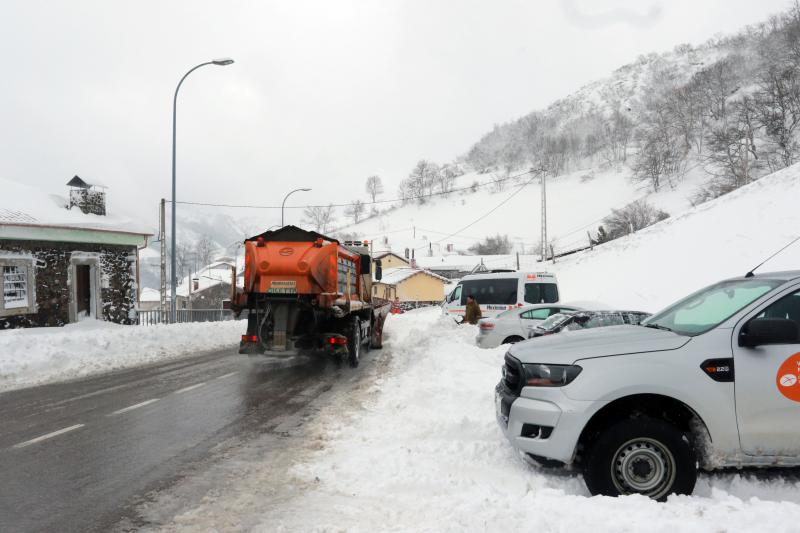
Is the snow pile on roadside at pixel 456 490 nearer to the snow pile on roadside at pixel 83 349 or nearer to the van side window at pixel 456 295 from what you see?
the snow pile on roadside at pixel 83 349

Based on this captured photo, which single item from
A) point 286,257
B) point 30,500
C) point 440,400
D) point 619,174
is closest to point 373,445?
point 440,400

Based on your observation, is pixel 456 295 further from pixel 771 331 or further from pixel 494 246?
pixel 494 246

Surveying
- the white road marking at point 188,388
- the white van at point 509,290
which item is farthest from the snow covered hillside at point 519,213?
the white road marking at point 188,388

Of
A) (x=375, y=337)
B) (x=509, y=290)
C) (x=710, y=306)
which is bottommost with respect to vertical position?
(x=375, y=337)

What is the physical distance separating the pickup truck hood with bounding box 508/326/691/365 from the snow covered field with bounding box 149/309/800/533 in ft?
3.45

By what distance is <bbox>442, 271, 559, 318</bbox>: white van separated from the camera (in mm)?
18750

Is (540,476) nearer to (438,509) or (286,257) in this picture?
(438,509)

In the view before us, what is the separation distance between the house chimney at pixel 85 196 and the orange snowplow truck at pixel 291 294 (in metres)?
12.8

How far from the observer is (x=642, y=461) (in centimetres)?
409

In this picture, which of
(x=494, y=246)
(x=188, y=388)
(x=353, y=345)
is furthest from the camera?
(x=494, y=246)

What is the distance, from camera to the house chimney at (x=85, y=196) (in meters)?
21.3

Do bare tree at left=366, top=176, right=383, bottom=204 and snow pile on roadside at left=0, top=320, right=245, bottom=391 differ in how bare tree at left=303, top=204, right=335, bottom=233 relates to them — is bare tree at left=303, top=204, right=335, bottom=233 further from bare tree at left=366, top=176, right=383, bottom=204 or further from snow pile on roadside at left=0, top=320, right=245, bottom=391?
snow pile on roadside at left=0, top=320, right=245, bottom=391

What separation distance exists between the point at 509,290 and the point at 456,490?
1492 centimetres

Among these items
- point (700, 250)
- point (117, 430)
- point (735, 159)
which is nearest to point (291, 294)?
point (117, 430)
